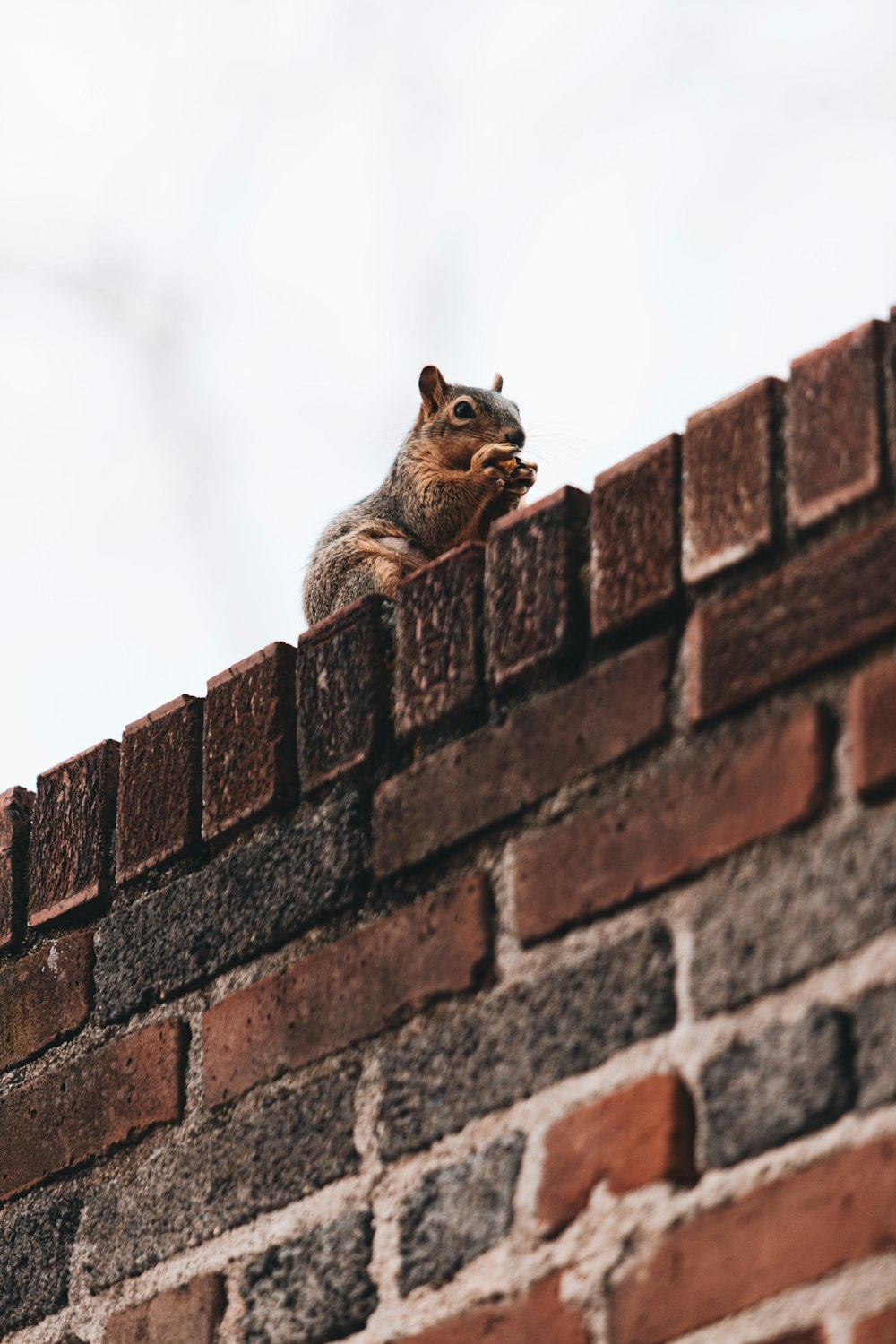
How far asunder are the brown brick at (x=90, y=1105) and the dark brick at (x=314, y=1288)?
0.30m

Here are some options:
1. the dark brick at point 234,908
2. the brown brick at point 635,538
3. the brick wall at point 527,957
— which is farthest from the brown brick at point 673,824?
the dark brick at point 234,908

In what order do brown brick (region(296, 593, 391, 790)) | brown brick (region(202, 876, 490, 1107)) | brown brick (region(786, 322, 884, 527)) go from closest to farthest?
brown brick (region(786, 322, 884, 527)), brown brick (region(202, 876, 490, 1107)), brown brick (region(296, 593, 391, 790))

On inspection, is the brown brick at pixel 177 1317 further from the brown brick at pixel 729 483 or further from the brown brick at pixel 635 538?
the brown brick at pixel 729 483

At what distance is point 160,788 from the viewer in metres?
3.04

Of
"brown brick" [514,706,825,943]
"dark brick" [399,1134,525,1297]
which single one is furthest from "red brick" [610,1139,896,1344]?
"brown brick" [514,706,825,943]

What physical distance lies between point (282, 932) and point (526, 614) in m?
0.51

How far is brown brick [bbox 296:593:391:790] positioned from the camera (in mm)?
2754

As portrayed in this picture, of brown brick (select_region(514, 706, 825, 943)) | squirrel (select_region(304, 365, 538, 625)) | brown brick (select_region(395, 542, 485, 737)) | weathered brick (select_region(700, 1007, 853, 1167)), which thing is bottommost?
weathered brick (select_region(700, 1007, 853, 1167))

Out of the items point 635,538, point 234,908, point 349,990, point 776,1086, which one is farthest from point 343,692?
point 776,1086

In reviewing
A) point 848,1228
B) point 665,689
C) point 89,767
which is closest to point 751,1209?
point 848,1228

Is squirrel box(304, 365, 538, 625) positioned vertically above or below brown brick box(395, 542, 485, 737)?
above

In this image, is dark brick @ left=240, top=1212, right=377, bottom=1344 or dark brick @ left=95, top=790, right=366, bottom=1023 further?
dark brick @ left=95, top=790, right=366, bottom=1023

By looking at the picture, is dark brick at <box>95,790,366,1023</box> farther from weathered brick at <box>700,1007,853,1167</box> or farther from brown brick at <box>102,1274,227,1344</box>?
weathered brick at <box>700,1007,853,1167</box>

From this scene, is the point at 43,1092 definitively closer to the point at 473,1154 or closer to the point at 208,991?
the point at 208,991
